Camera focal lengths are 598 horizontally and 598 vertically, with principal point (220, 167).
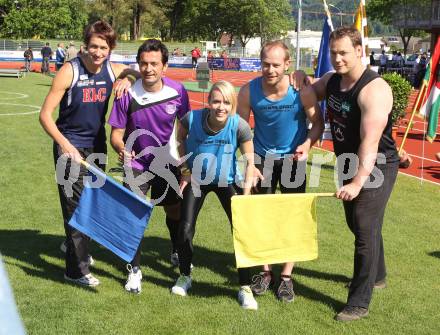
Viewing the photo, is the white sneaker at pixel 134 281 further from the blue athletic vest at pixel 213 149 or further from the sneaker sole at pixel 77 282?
the blue athletic vest at pixel 213 149

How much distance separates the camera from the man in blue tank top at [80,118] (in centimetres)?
509

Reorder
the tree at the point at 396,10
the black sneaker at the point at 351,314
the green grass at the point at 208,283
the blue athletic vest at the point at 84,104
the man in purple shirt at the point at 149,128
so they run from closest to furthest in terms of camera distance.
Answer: the green grass at the point at 208,283
the black sneaker at the point at 351,314
the man in purple shirt at the point at 149,128
the blue athletic vest at the point at 84,104
the tree at the point at 396,10

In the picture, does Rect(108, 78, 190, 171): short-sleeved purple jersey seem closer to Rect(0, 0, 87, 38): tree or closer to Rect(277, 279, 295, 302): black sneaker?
Rect(277, 279, 295, 302): black sneaker

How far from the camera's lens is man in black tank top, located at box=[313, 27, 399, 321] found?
178 inches

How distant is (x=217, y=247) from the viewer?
22.2 ft

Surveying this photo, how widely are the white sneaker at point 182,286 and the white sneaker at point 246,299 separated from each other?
0.49 metres

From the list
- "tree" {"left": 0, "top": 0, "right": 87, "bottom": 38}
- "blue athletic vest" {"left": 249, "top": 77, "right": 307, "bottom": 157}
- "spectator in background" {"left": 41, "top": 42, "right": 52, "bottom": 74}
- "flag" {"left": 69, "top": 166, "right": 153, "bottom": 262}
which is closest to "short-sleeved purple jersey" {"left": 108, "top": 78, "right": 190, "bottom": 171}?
"flag" {"left": 69, "top": 166, "right": 153, "bottom": 262}

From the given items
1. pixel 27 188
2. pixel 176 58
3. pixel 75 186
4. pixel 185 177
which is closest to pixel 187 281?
pixel 185 177

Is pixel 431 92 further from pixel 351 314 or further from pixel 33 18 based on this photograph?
pixel 33 18

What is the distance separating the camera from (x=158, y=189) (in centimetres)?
550

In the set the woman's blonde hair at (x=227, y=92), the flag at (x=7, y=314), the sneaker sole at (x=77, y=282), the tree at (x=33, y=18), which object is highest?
the tree at (x=33, y=18)

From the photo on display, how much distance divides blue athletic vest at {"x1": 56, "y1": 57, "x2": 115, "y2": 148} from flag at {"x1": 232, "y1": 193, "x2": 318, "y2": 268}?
1530mm

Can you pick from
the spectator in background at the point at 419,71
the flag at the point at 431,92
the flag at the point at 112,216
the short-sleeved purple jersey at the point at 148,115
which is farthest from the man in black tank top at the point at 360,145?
the spectator in background at the point at 419,71

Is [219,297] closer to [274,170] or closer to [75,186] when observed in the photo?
[274,170]
